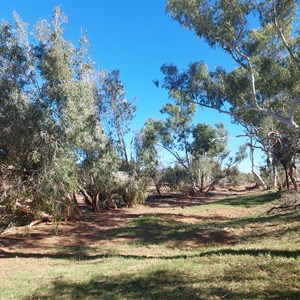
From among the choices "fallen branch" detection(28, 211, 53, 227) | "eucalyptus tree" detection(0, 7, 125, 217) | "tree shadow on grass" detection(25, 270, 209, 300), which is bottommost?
"tree shadow on grass" detection(25, 270, 209, 300)

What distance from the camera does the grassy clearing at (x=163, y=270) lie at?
5965 millimetres

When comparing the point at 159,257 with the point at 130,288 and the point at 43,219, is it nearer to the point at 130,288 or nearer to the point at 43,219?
the point at 130,288

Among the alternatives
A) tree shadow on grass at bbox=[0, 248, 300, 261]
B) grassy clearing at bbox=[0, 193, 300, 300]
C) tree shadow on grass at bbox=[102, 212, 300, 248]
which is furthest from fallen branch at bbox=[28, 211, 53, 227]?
tree shadow on grass at bbox=[0, 248, 300, 261]

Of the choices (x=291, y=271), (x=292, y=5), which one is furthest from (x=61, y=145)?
(x=292, y=5)

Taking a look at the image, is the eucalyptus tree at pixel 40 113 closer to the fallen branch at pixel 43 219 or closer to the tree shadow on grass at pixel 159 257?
the tree shadow on grass at pixel 159 257

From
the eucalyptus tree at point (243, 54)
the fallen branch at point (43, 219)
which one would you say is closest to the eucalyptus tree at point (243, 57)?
the eucalyptus tree at point (243, 54)

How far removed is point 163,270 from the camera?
7.35 meters

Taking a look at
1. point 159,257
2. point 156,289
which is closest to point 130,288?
point 156,289

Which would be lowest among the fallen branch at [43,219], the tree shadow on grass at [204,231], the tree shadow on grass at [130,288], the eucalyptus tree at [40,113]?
the tree shadow on grass at [130,288]

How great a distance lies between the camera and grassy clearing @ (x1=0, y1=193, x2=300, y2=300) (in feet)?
19.6

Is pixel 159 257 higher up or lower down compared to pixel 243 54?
lower down

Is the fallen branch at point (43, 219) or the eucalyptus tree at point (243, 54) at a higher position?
the eucalyptus tree at point (243, 54)

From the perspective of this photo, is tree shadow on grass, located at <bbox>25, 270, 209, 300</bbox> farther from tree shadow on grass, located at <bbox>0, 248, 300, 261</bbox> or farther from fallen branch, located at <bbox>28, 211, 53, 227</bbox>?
fallen branch, located at <bbox>28, 211, 53, 227</bbox>

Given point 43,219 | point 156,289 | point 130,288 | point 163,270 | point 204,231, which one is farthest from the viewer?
point 43,219
